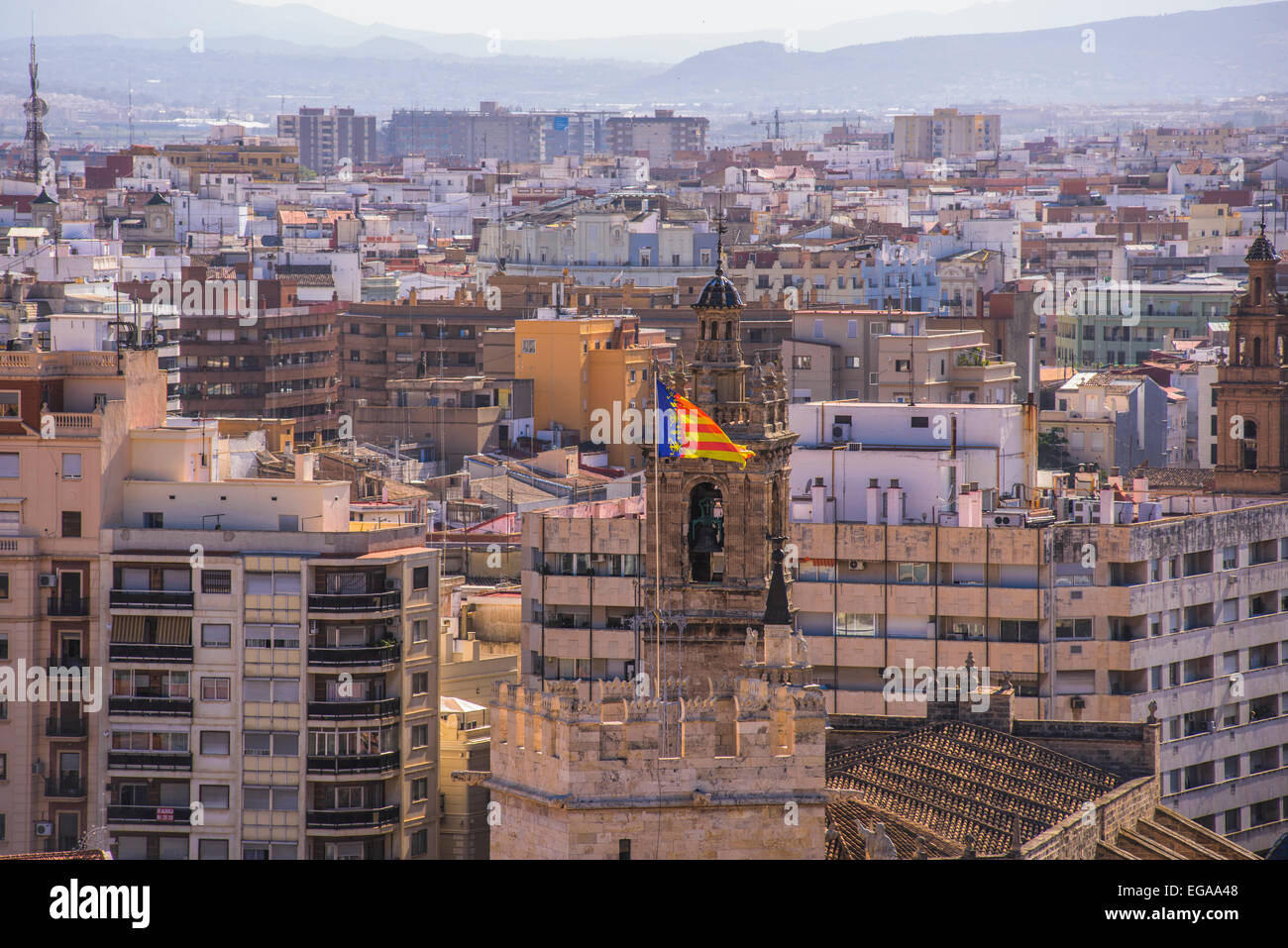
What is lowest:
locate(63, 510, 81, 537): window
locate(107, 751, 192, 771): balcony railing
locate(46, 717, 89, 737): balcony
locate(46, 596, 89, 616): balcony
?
locate(107, 751, 192, 771): balcony railing

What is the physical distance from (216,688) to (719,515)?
33.1ft

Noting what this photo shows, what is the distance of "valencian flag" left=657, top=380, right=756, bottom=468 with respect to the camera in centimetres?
3703

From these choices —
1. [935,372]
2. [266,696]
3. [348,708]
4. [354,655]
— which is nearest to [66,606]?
[266,696]

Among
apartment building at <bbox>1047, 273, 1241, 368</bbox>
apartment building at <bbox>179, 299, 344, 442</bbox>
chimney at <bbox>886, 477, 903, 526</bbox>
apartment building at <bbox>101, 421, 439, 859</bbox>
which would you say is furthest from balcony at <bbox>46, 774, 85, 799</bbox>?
apartment building at <bbox>1047, 273, 1241, 368</bbox>

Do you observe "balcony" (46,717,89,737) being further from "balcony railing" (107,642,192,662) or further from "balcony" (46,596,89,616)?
"balcony" (46,596,89,616)

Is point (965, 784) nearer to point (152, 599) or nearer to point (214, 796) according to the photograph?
point (214, 796)

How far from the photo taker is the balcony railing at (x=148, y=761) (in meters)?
43.4

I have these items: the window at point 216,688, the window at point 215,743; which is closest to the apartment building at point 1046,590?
the window at point 216,688

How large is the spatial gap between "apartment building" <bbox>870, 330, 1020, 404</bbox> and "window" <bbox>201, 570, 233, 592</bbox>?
35.5 m
